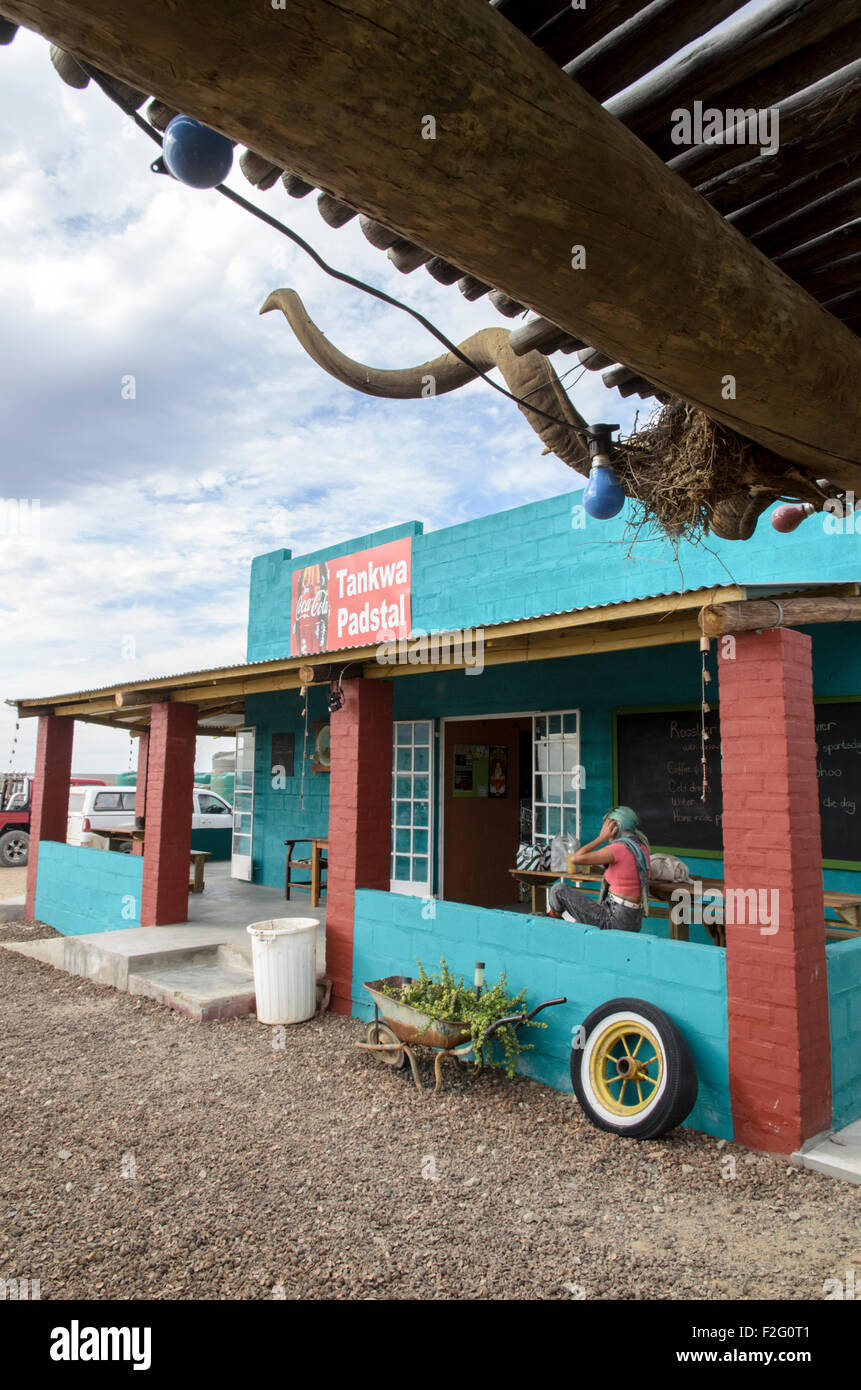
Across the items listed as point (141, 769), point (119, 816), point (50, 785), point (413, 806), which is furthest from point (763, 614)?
point (119, 816)

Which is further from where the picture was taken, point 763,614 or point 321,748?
point 321,748

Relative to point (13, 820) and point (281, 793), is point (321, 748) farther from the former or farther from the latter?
point (13, 820)

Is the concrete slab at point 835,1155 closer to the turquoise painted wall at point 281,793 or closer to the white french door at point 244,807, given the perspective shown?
the turquoise painted wall at point 281,793

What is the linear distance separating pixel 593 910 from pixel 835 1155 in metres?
2.01

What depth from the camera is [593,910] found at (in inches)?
229

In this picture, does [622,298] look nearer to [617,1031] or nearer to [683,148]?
[683,148]

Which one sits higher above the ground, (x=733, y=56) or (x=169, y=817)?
(x=733, y=56)

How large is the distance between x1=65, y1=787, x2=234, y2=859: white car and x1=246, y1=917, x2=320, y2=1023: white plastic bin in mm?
8294

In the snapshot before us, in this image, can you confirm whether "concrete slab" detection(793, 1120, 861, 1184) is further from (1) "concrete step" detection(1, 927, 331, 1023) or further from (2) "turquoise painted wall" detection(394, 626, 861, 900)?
(1) "concrete step" detection(1, 927, 331, 1023)

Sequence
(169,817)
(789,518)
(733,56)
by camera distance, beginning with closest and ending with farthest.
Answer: (733,56) → (789,518) → (169,817)

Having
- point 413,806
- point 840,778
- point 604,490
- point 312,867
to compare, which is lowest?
point 312,867

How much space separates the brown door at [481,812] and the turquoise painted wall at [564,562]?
1510 mm

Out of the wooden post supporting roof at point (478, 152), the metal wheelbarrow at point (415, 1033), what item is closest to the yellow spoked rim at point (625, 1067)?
the metal wheelbarrow at point (415, 1033)

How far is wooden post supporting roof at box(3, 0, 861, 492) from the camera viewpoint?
1117 mm
